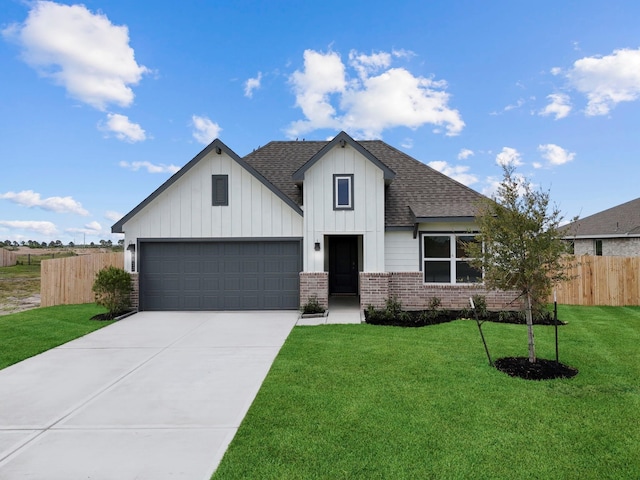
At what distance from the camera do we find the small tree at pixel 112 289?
11852mm

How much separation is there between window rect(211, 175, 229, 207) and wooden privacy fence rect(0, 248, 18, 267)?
132 feet

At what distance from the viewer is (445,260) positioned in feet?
42.2

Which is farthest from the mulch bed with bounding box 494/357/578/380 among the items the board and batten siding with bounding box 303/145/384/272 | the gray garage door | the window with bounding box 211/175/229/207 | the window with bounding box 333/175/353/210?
the window with bounding box 211/175/229/207

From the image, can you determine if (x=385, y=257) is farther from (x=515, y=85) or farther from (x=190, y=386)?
(x=515, y=85)

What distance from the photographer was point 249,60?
18203 millimetres

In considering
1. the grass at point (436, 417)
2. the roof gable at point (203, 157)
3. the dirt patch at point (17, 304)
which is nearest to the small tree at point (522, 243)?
the grass at point (436, 417)

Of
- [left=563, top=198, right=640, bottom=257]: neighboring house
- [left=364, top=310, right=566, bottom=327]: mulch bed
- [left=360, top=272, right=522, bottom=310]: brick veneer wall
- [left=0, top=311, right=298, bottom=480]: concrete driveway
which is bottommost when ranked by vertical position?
[left=0, top=311, right=298, bottom=480]: concrete driveway

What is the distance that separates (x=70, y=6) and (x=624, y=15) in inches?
731

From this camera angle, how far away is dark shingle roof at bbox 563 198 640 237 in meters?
22.4

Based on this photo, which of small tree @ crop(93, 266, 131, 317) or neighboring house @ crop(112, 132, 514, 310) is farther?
neighboring house @ crop(112, 132, 514, 310)

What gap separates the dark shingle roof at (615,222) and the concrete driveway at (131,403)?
21753mm

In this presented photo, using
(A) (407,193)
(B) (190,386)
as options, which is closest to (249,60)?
(A) (407,193)

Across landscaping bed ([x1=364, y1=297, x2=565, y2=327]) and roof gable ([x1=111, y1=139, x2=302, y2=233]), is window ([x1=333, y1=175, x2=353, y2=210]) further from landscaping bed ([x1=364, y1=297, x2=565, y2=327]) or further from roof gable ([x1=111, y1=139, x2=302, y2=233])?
landscaping bed ([x1=364, y1=297, x2=565, y2=327])

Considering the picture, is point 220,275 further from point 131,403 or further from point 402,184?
point 402,184
